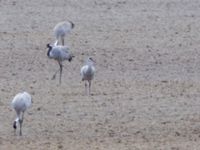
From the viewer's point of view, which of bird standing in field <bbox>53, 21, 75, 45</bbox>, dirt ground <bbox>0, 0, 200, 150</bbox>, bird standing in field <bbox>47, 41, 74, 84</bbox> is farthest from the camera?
bird standing in field <bbox>53, 21, 75, 45</bbox>

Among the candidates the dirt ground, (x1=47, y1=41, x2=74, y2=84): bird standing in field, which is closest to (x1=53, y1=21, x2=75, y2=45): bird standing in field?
the dirt ground

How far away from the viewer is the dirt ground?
47.8ft

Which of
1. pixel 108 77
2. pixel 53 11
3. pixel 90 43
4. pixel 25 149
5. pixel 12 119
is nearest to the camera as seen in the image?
pixel 25 149

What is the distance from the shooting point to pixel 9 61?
20.3 meters

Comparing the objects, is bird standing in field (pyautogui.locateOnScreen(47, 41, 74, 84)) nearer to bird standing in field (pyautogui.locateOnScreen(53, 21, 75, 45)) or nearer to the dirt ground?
the dirt ground

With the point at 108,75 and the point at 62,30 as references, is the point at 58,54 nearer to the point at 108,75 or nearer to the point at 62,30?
the point at 108,75

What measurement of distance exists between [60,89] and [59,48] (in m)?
1.84

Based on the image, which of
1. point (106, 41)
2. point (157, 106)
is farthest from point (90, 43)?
point (157, 106)

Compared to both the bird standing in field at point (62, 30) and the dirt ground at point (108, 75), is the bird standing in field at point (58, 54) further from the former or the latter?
the bird standing in field at point (62, 30)

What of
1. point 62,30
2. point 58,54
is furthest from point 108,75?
point 62,30

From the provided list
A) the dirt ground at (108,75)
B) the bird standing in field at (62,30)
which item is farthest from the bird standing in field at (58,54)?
the bird standing in field at (62,30)

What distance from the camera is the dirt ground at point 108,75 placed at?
14562 millimetres

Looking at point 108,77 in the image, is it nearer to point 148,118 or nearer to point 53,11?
point 148,118

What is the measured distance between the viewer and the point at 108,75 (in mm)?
19438
